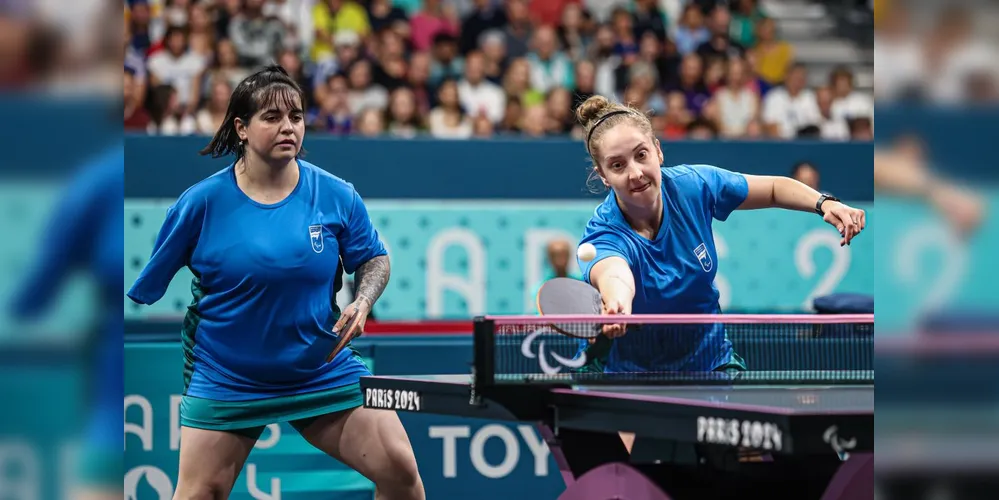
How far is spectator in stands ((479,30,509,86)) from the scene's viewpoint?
10766mm

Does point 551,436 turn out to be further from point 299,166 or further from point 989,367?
point 989,367

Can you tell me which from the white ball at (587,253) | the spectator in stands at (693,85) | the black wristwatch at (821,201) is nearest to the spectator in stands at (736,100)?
the spectator in stands at (693,85)

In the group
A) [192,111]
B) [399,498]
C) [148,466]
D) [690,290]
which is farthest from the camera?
[192,111]

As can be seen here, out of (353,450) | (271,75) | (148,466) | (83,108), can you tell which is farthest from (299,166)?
(83,108)

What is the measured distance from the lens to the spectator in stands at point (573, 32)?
11.6 metres

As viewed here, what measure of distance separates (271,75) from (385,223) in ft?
7.57

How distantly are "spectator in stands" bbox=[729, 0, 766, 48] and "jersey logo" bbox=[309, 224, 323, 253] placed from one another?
8.45 m

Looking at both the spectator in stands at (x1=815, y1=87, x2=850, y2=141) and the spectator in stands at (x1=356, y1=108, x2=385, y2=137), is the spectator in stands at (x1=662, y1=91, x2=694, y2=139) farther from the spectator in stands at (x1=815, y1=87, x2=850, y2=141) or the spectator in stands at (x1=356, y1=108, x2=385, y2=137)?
the spectator in stands at (x1=356, y1=108, x2=385, y2=137)

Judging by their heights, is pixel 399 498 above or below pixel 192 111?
below

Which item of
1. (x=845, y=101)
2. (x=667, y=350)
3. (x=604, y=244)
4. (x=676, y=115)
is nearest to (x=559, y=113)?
(x=676, y=115)

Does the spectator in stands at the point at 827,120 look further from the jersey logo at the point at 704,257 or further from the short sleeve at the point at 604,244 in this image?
the short sleeve at the point at 604,244

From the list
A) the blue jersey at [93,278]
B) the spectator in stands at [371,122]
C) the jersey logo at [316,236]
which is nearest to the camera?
the blue jersey at [93,278]

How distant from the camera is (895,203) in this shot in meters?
0.89

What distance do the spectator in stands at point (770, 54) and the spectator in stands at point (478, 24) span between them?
109 inches
